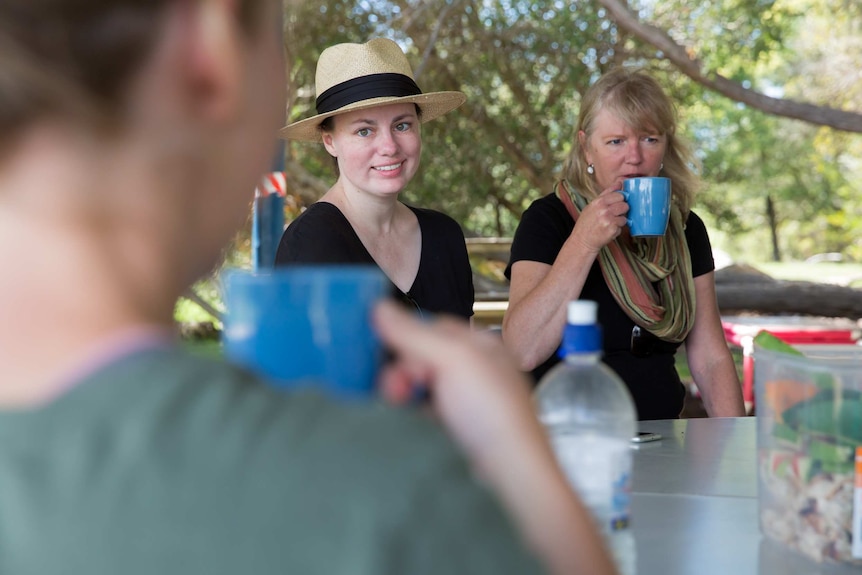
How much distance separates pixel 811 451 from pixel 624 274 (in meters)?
1.45

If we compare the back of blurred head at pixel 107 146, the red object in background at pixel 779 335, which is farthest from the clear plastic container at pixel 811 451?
the red object in background at pixel 779 335

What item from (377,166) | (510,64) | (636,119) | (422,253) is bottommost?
(422,253)

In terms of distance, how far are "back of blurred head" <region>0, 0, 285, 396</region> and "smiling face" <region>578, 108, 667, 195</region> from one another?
2203 mm

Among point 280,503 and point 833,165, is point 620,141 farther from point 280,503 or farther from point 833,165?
point 833,165

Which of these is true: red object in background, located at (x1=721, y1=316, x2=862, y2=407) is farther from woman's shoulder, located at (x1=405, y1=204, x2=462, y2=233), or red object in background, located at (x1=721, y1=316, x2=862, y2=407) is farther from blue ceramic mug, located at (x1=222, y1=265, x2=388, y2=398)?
blue ceramic mug, located at (x1=222, y1=265, x2=388, y2=398)

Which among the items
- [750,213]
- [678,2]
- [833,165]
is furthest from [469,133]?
[750,213]

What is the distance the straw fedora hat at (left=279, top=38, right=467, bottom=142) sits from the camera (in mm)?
2576

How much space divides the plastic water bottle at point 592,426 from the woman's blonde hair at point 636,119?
1668mm

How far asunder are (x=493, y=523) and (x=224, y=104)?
1.02 ft

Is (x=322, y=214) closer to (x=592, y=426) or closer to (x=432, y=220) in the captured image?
(x=432, y=220)

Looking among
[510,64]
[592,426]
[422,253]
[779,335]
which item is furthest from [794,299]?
[592,426]

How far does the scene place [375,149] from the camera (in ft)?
8.56

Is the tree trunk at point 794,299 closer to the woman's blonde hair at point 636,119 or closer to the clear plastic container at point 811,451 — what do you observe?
the woman's blonde hair at point 636,119

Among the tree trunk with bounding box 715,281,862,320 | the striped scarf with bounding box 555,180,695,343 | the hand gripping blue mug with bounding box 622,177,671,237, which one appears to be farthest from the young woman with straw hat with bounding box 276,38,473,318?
the tree trunk with bounding box 715,281,862,320
